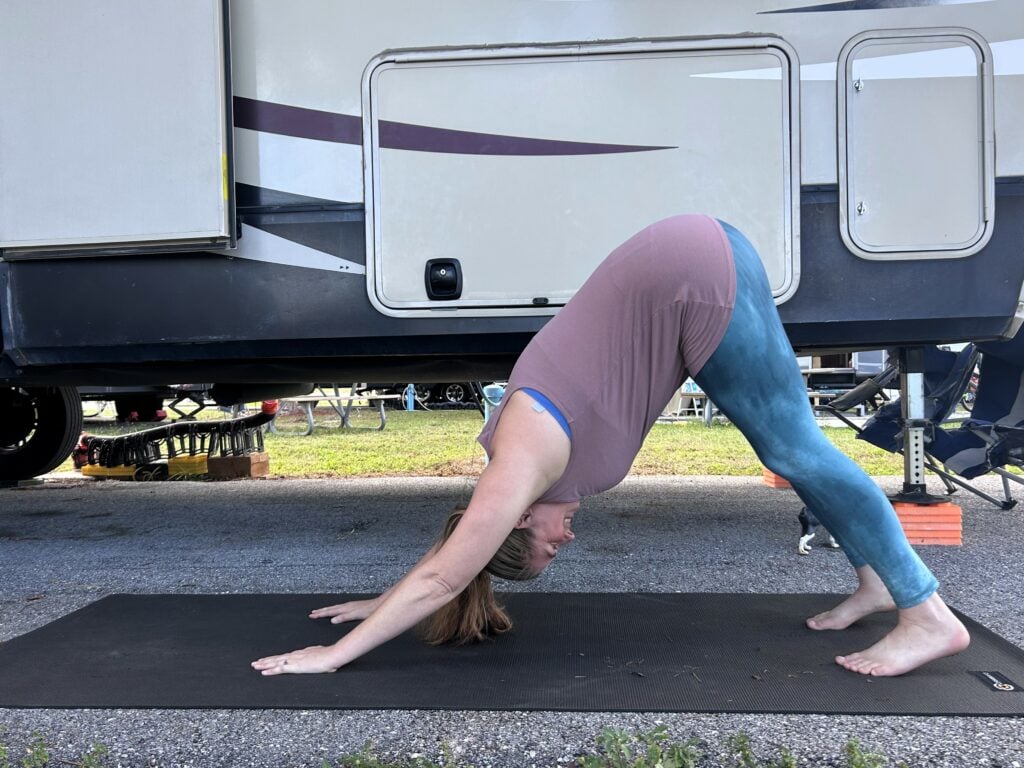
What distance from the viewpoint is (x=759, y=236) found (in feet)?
9.23

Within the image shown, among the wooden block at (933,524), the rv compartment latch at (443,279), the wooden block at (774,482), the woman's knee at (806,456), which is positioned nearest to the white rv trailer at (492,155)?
the rv compartment latch at (443,279)

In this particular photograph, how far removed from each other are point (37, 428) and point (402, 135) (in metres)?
4.19

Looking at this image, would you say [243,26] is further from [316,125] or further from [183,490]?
[183,490]

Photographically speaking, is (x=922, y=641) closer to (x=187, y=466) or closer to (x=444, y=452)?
(x=187, y=466)

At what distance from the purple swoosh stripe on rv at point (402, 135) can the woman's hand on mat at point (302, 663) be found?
1.78 metres

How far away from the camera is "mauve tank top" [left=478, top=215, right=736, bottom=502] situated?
1.75 metres

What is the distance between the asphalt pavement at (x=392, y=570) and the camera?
162 cm

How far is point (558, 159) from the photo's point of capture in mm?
2822

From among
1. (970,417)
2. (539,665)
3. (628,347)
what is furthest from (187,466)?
(970,417)

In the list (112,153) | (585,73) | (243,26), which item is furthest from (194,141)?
(585,73)

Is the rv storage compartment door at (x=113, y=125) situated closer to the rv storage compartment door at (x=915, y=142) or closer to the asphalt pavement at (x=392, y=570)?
the asphalt pavement at (x=392, y=570)

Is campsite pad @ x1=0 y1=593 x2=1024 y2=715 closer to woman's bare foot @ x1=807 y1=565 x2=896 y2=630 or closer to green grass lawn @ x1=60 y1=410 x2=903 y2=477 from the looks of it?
woman's bare foot @ x1=807 y1=565 x2=896 y2=630

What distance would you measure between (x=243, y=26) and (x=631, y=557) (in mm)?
2579

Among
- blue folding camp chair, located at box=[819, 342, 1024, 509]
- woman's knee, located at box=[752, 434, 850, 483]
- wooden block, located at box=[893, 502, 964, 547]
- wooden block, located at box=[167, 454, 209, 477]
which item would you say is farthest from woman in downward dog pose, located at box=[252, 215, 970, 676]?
wooden block, located at box=[167, 454, 209, 477]
